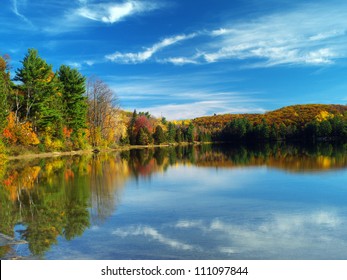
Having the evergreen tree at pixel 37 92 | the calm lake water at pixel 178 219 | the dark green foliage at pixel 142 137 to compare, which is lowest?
the calm lake water at pixel 178 219

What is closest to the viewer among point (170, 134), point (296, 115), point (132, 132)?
point (132, 132)

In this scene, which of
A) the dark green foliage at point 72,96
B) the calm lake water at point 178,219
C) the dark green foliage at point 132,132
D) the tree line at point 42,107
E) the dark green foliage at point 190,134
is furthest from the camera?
the dark green foliage at point 190,134

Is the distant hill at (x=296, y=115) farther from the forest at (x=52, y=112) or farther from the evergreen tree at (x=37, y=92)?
the evergreen tree at (x=37, y=92)

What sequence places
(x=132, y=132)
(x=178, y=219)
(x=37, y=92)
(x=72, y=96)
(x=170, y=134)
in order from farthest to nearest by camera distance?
1. (x=170, y=134)
2. (x=132, y=132)
3. (x=72, y=96)
4. (x=37, y=92)
5. (x=178, y=219)

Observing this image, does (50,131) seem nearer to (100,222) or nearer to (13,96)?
(13,96)

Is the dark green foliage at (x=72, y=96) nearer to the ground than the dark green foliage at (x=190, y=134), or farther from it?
farther from it

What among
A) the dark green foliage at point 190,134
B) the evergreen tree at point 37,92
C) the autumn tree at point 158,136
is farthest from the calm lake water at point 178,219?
the dark green foliage at point 190,134

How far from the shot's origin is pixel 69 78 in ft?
172

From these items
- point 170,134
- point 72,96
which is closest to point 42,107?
point 72,96

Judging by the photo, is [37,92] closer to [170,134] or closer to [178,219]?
[178,219]

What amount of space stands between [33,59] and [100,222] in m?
37.7

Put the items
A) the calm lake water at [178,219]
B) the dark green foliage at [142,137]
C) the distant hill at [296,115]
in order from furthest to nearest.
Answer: the distant hill at [296,115] → the dark green foliage at [142,137] → the calm lake water at [178,219]

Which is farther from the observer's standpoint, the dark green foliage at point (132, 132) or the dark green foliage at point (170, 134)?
the dark green foliage at point (170, 134)

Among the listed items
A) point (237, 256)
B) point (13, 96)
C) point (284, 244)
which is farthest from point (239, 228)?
point (13, 96)
